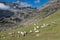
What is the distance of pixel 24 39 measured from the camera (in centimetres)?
7506

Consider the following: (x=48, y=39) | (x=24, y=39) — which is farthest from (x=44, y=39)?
(x=24, y=39)

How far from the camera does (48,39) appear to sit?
68.1 metres

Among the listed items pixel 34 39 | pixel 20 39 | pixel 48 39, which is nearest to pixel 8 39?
pixel 20 39

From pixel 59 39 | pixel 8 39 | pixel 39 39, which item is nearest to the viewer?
pixel 59 39

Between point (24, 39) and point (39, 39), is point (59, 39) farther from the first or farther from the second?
point (24, 39)

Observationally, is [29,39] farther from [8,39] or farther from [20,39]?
[8,39]

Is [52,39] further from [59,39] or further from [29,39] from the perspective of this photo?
[29,39]

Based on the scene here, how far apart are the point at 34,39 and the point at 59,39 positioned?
10.1 m

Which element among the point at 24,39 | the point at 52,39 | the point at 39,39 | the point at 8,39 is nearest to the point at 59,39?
the point at 52,39

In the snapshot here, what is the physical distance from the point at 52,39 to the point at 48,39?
139 centimetres

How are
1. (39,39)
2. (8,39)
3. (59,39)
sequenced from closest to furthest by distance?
(59,39) < (39,39) < (8,39)

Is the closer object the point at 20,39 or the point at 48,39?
the point at 48,39

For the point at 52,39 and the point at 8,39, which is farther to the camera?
the point at 8,39

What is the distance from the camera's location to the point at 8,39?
83.2 meters
